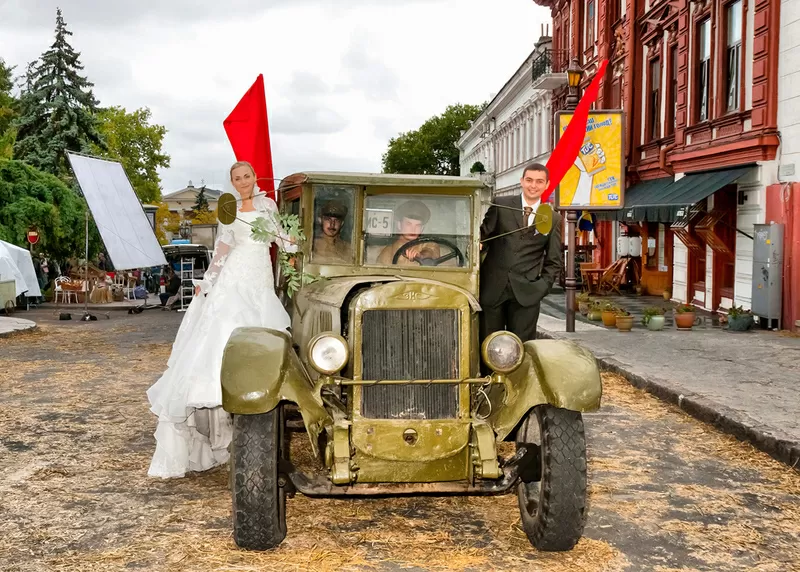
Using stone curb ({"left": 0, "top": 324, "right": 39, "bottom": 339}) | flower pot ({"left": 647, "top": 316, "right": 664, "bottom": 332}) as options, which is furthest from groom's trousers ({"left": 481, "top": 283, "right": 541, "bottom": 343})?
stone curb ({"left": 0, "top": 324, "right": 39, "bottom": 339})

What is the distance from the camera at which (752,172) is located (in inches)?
645

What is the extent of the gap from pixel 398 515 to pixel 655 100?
21.1 metres

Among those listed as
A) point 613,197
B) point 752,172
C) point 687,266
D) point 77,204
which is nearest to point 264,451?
point 613,197

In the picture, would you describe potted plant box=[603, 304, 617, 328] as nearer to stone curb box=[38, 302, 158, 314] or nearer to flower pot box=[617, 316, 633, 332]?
flower pot box=[617, 316, 633, 332]

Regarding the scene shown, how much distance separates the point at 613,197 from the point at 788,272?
3193 mm

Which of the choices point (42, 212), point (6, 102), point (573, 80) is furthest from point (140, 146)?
point (573, 80)

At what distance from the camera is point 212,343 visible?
19.8ft

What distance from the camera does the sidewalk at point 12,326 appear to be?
16.3 meters

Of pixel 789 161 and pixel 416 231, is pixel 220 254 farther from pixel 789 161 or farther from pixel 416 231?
pixel 789 161

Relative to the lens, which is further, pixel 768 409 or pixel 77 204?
pixel 77 204

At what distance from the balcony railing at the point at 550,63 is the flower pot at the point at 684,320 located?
21.0 meters

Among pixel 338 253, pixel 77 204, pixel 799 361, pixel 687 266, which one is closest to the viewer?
pixel 338 253

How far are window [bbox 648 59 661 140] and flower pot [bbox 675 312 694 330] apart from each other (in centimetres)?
965

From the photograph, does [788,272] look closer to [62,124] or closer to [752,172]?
[752,172]
